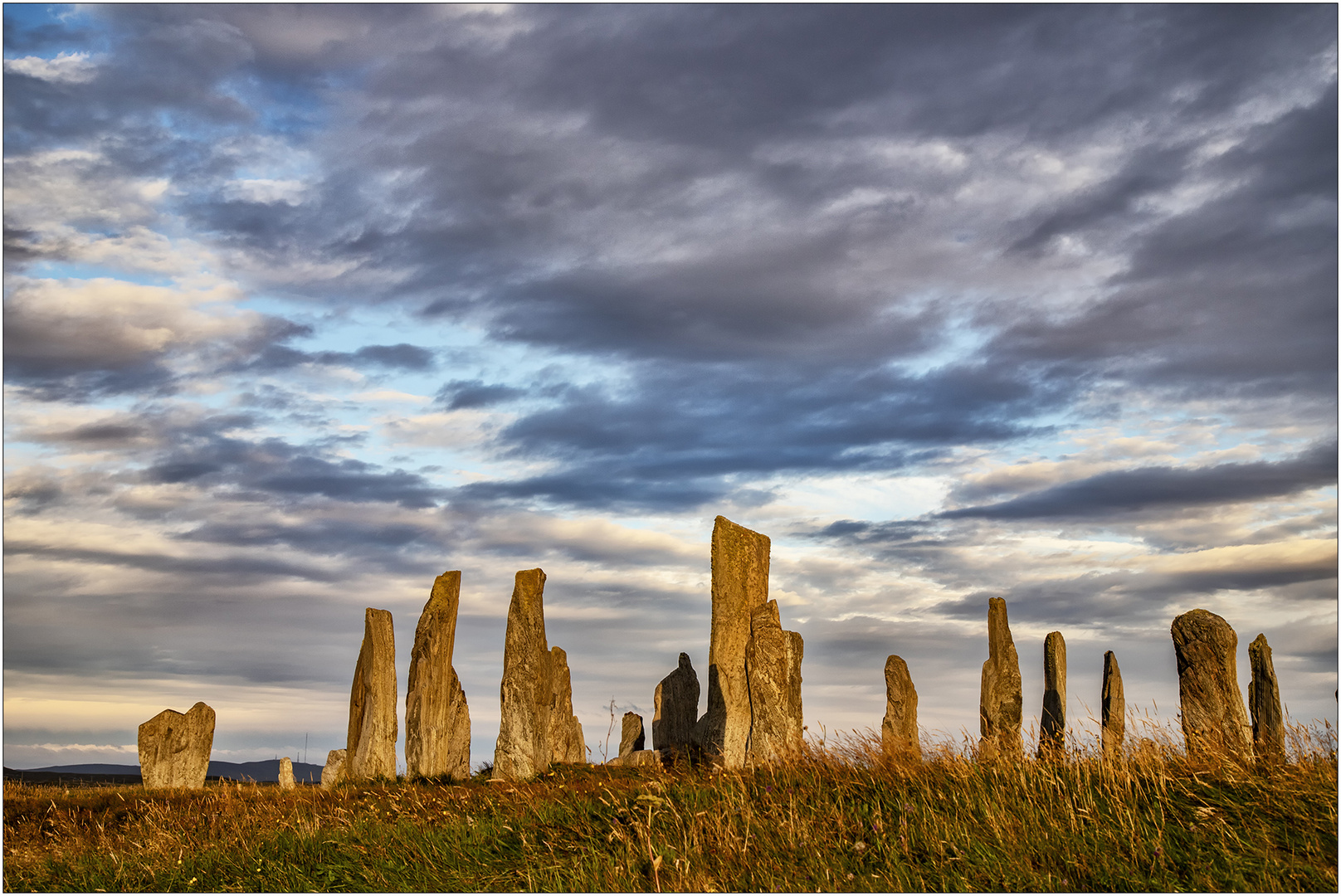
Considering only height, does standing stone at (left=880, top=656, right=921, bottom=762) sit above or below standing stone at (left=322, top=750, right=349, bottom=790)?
above

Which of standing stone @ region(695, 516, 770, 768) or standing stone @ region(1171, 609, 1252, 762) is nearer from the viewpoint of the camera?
standing stone @ region(1171, 609, 1252, 762)

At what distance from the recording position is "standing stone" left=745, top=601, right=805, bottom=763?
46.2 ft

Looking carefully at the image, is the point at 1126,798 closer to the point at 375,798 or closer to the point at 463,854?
the point at 463,854

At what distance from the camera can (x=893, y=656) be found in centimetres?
2442

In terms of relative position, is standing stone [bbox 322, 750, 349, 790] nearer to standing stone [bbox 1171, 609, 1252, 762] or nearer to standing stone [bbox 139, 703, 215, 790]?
standing stone [bbox 139, 703, 215, 790]

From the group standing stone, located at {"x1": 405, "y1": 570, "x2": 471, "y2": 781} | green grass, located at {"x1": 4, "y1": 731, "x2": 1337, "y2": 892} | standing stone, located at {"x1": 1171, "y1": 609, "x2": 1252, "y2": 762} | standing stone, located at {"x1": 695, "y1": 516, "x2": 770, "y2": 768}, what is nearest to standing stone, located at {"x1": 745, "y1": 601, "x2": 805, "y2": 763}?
standing stone, located at {"x1": 695, "y1": 516, "x2": 770, "y2": 768}

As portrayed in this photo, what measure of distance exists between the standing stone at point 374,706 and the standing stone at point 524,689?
321 centimetres

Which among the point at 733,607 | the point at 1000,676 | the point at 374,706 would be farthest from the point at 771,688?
the point at 1000,676

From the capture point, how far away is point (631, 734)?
27.0 m

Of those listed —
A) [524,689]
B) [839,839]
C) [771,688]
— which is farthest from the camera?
[524,689]

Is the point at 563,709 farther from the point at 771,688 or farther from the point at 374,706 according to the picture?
the point at 771,688

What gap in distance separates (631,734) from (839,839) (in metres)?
20.5

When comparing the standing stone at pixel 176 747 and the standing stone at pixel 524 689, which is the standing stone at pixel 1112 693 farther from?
the standing stone at pixel 176 747

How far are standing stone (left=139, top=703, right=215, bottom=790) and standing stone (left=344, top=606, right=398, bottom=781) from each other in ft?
12.4
